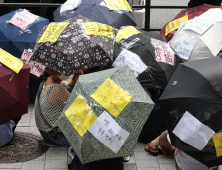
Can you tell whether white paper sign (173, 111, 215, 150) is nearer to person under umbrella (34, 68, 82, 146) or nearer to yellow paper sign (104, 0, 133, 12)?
person under umbrella (34, 68, 82, 146)

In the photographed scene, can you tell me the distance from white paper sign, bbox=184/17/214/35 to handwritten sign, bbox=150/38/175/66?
54 cm

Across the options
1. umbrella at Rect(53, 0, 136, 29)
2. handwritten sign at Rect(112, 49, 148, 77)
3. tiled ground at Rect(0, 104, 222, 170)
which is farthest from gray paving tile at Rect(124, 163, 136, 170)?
umbrella at Rect(53, 0, 136, 29)

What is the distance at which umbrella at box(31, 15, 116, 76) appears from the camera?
370 centimetres

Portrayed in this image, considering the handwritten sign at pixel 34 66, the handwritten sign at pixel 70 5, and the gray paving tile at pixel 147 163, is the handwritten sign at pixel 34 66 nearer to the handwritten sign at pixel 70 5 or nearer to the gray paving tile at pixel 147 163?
the handwritten sign at pixel 70 5

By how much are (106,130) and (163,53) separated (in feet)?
5.68

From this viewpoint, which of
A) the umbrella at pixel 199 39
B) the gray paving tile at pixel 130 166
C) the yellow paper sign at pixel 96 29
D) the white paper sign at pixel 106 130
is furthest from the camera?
the umbrella at pixel 199 39

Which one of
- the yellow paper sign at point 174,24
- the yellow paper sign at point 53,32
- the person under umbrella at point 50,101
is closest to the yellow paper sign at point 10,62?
the yellow paper sign at point 53,32

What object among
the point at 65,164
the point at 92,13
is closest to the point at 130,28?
the point at 92,13

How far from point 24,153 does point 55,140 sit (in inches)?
16.3

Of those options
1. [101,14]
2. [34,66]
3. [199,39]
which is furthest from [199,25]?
[34,66]

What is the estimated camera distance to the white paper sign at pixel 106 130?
2.85 meters

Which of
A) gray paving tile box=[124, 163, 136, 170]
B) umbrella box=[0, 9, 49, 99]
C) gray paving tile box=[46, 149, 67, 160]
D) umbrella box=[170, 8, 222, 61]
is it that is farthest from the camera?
umbrella box=[0, 9, 49, 99]

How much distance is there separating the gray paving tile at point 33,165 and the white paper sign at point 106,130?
1.53 m

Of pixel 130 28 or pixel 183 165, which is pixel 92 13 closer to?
pixel 130 28
